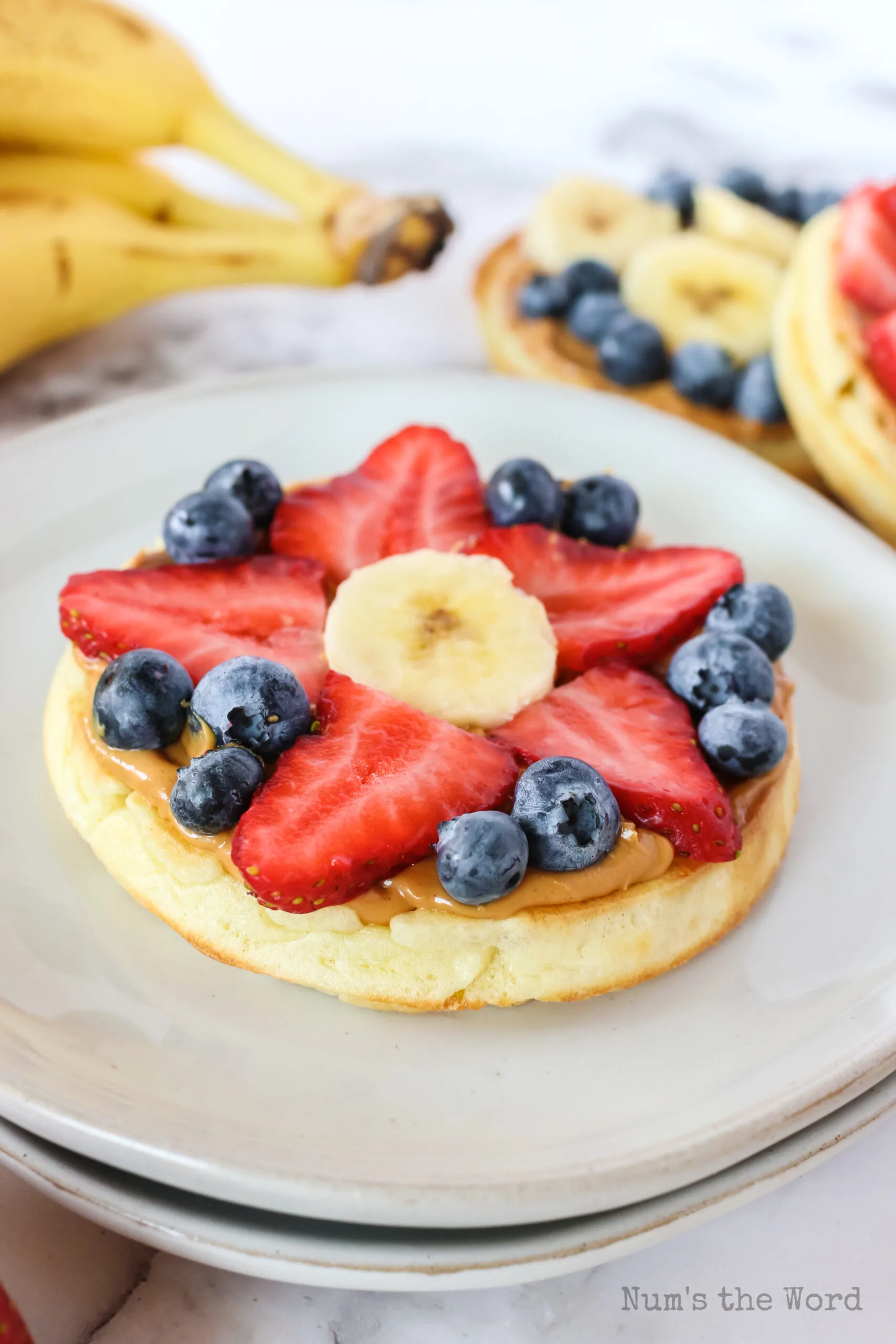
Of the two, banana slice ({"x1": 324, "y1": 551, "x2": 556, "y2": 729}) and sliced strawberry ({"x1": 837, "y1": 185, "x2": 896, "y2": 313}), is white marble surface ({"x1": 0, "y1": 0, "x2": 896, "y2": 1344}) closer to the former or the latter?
banana slice ({"x1": 324, "y1": 551, "x2": 556, "y2": 729})

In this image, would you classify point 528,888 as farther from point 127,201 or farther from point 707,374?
point 127,201

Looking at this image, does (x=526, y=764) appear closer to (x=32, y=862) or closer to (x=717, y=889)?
(x=717, y=889)

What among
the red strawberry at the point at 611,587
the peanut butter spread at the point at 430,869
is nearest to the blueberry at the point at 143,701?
the peanut butter spread at the point at 430,869

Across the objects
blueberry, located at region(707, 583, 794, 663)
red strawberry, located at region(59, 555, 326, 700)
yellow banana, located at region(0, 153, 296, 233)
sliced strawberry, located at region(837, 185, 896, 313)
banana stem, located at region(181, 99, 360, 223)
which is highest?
sliced strawberry, located at region(837, 185, 896, 313)

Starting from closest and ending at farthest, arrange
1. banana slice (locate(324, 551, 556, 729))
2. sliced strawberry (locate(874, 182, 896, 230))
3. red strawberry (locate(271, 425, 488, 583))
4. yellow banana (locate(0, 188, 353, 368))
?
1. banana slice (locate(324, 551, 556, 729))
2. red strawberry (locate(271, 425, 488, 583))
3. sliced strawberry (locate(874, 182, 896, 230))
4. yellow banana (locate(0, 188, 353, 368))

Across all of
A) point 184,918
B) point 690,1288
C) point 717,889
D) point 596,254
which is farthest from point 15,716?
point 596,254

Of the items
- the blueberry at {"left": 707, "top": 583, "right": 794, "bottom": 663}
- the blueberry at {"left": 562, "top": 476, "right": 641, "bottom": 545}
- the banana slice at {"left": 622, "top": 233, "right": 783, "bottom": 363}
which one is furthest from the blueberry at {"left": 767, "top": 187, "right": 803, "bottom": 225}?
the blueberry at {"left": 707, "top": 583, "right": 794, "bottom": 663}

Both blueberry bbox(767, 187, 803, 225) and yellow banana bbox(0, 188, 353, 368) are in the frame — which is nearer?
yellow banana bbox(0, 188, 353, 368)

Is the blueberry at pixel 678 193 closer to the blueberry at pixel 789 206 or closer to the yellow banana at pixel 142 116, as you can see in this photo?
the blueberry at pixel 789 206
